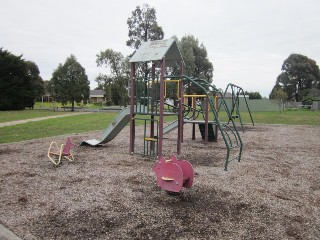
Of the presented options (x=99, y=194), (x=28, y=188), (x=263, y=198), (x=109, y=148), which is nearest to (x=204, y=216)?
(x=263, y=198)

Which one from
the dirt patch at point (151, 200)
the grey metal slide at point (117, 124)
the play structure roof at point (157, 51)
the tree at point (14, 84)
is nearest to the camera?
the dirt patch at point (151, 200)

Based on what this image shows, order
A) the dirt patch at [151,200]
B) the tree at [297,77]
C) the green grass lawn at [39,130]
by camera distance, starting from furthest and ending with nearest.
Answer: the tree at [297,77] → the green grass lawn at [39,130] → the dirt patch at [151,200]

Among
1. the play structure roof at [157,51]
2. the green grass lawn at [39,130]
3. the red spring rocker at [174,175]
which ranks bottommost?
the green grass lawn at [39,130]

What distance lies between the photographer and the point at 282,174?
5980 mm

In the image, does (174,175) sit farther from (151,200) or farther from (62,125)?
(62,125)

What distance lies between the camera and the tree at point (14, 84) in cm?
3691

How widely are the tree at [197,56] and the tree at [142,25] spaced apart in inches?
180

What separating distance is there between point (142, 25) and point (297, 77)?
1612 inches

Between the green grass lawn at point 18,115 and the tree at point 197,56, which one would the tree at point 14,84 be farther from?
the tree at point 197,56

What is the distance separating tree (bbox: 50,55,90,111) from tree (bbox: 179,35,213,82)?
45.7 ft

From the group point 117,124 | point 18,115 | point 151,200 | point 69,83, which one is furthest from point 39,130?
point 69,83

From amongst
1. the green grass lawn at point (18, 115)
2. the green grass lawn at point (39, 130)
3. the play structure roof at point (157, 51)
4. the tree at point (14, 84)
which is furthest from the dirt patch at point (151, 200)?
the tree at point (14, 84)

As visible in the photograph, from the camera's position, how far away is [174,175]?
4.39m

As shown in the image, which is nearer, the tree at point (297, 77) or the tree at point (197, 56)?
the tree at point (197, 56)
